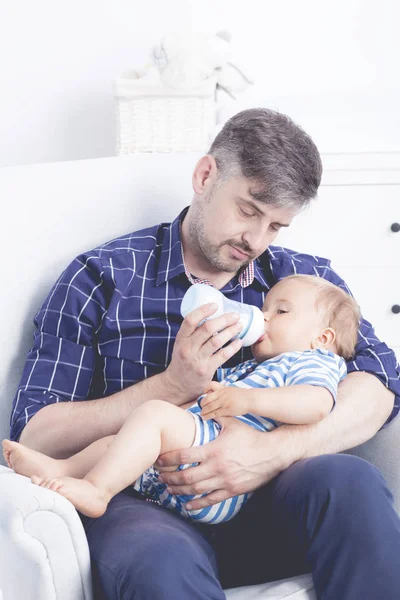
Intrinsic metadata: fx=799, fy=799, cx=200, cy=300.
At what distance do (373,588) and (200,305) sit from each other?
0.50 meters

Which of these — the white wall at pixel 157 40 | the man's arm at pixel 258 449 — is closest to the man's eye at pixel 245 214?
the man's arm at pixel 258 449

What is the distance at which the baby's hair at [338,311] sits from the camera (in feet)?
4.55

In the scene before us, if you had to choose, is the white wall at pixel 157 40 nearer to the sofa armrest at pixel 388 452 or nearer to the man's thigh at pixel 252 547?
the sofa armrest at pixel 388 452

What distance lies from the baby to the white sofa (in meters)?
0.07

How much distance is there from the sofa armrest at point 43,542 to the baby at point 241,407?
0.05m

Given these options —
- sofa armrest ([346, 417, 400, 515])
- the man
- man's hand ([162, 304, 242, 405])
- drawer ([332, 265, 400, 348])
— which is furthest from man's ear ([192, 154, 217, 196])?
drawer ([332, 265, 400, 348])

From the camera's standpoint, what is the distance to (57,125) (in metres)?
2.30

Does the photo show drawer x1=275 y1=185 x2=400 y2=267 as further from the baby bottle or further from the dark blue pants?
the dark blue pants

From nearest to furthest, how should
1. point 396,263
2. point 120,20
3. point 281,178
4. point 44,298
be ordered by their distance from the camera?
point 281,178 → point 44,298 → point 396,263 → point 120,20

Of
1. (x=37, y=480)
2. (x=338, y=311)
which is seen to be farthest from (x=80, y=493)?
(x=338, y=311)

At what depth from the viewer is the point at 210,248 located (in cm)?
148

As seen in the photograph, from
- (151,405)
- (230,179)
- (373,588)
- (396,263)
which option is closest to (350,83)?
(396,263)

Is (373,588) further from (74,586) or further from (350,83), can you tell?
(350,83)

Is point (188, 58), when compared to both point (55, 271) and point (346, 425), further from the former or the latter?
point (346, 425)
